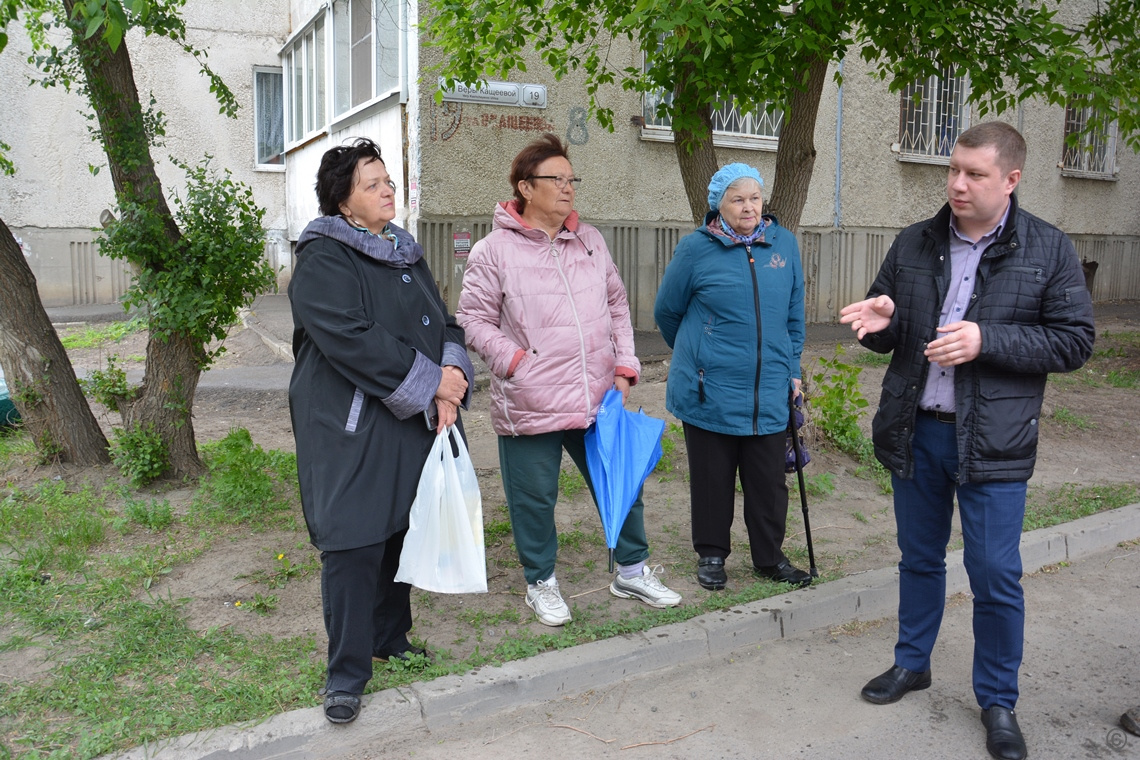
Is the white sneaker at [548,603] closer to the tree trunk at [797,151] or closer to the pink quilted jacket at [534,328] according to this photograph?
the pink quilted jacket at [534,328]

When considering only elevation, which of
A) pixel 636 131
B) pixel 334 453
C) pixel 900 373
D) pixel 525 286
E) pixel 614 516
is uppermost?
pixel 636 131

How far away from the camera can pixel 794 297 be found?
173 inches

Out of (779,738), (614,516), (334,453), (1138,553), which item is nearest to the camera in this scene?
(334,453)

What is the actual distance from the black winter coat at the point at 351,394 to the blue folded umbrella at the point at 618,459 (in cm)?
96

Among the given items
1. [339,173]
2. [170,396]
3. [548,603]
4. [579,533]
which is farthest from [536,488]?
[170,396]

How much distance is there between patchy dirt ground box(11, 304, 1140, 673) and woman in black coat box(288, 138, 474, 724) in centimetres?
74

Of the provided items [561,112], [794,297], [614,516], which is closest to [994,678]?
[614,516]

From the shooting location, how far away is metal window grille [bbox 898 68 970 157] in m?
13.9

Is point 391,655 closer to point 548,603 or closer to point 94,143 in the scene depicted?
point 548,603

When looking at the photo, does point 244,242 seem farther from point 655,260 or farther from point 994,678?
point 655,260

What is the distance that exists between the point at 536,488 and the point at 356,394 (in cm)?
112

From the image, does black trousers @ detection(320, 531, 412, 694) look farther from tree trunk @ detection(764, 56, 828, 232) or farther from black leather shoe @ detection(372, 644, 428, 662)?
tree trunk @ detection(764, 56, 828, 232)

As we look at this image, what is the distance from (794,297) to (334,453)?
2.35 meters

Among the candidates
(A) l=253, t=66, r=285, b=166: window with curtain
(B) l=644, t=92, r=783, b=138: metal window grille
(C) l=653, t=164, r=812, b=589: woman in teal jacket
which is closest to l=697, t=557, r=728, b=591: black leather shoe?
(C) l=653, t=164, r=812, b=589: woman in teal jacket
